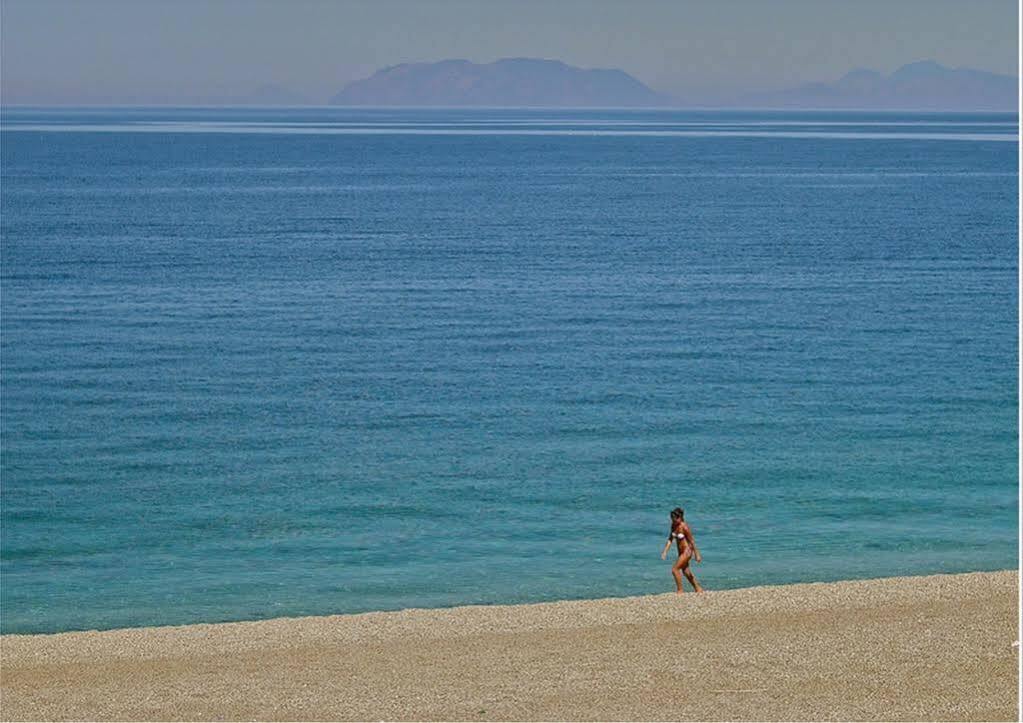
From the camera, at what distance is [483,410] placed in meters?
44.8

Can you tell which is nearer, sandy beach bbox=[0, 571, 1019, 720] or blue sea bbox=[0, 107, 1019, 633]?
sandy beach bbox=[0, 571, 1019, 720]

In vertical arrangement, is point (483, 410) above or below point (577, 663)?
above

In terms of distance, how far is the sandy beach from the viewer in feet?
61.7

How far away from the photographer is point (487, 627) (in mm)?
23219

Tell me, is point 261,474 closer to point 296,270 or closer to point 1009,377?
point 1009,377

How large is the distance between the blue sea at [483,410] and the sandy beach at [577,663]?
457 centimetres

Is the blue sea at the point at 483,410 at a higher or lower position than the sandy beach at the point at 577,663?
higher

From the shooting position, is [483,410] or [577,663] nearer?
[577,663]

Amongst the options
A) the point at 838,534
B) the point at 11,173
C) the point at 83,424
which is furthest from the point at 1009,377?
the point at 11,173

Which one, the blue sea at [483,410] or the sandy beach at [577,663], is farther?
the blue sea at [483,410]

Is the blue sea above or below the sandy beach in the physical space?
above

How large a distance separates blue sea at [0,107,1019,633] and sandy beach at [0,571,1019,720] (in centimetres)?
457

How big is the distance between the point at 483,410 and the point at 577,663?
2426cm

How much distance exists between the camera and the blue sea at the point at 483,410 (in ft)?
100
